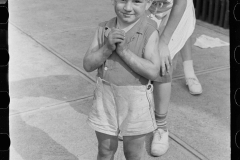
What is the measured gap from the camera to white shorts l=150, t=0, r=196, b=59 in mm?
3150

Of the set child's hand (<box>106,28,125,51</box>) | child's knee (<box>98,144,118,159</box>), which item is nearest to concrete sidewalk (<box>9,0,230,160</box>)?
child's knee (<box>98,144,118,159</box>)

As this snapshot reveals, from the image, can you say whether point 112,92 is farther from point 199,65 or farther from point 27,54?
point 27,54

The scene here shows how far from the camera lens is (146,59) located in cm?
222

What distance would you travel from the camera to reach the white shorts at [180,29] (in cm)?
315

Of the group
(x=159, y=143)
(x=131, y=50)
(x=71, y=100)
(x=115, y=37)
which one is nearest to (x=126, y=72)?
(x=131, y=50)

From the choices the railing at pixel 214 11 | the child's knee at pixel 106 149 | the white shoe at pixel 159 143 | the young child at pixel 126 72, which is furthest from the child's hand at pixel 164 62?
the railing at pixel 214 11

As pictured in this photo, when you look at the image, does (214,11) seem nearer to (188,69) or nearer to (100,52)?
(188,69)

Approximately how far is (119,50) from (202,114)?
6.16 feet

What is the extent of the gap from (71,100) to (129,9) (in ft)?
6.88

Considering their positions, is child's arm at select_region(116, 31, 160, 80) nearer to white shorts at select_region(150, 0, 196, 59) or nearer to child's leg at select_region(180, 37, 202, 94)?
white shorts at select_region(150, 0, 196, 59)

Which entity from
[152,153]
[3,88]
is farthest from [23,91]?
[3,88]

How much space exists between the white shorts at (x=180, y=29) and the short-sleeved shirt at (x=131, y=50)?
89 centimetres

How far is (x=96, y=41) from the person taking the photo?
2.28 m

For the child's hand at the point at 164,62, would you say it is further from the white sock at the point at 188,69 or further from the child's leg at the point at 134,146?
the white sock at the point at 188,69
